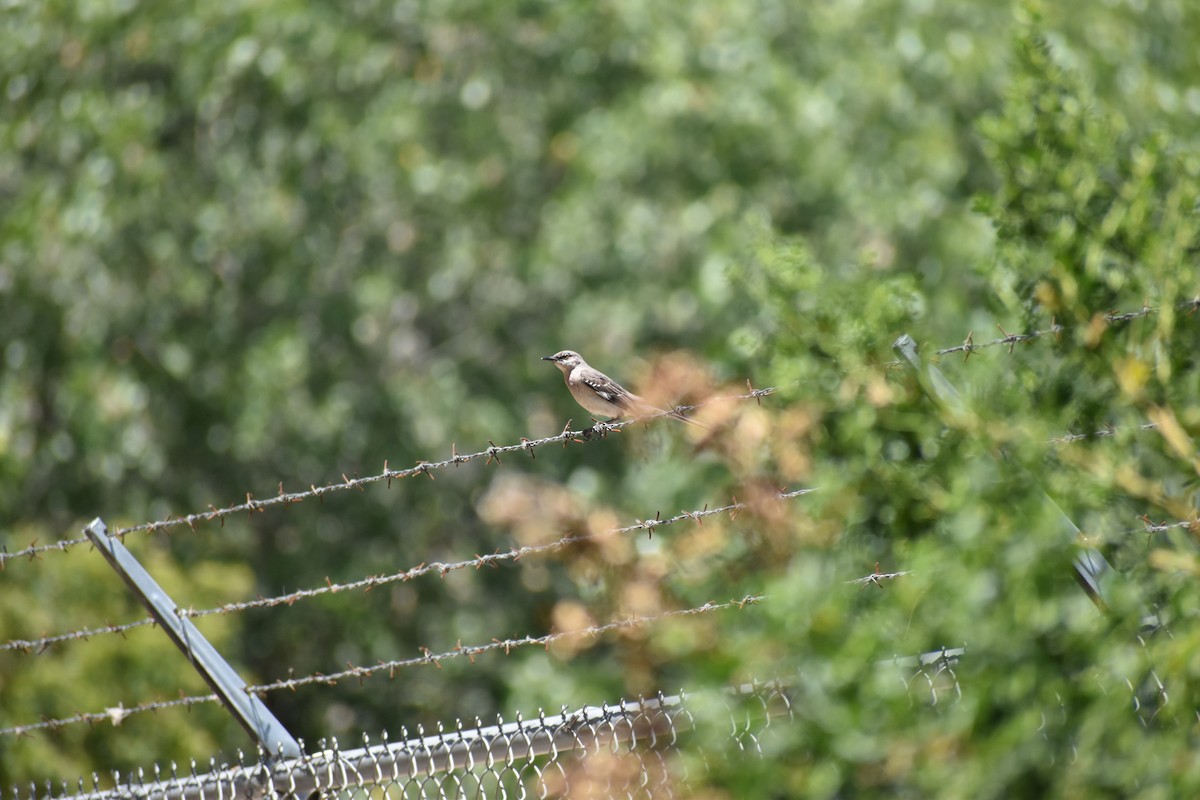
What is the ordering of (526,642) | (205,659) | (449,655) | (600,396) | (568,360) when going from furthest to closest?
(568,360) < (600,396) < (205,659) < (449,655) < (526,642)

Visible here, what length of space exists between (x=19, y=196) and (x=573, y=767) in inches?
289

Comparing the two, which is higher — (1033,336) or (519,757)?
(1033,336)

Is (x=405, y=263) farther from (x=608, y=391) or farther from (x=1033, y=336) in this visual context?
(x=1033, y=336)

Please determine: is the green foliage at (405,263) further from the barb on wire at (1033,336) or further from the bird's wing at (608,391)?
the barb on wire at (1033,336)

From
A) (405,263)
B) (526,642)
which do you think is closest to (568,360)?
(526,642)

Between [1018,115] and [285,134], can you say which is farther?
[285,134]

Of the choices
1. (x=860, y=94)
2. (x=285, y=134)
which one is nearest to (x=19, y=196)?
(x=285, y=134)

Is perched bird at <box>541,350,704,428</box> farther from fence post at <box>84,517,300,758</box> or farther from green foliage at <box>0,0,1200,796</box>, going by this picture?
fence post at <box>84,517,300,758</box>

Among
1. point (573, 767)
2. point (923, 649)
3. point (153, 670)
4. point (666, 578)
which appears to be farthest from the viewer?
point (153, 670)

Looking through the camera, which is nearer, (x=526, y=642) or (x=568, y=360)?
(x=526, y=642)

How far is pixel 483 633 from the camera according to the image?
9.62m

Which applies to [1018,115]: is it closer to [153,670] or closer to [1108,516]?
[1108,516]

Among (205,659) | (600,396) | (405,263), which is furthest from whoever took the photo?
(405,263)

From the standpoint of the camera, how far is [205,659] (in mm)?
3568
